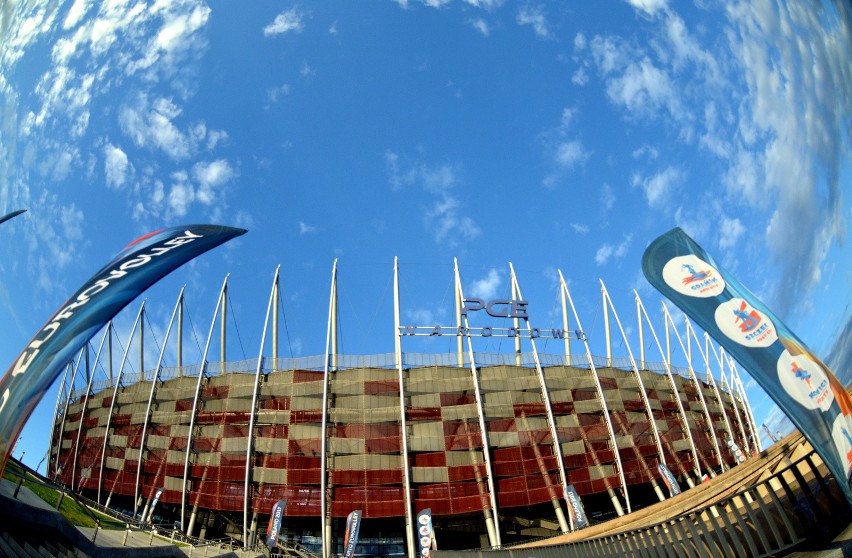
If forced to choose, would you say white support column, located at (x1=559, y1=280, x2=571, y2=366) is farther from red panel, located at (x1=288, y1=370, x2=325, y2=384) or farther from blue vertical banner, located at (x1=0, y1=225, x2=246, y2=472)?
blue vertical banner, located at (x1=0, y1=225, x2=246, y2=472)

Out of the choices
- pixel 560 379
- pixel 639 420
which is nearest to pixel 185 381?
pixel 560 379

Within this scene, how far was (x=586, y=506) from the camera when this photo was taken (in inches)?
2395

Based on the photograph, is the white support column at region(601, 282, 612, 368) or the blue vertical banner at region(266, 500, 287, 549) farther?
the white support column at region(601, 282, 612, 368)

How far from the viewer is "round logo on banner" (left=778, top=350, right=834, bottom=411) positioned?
10508 mm

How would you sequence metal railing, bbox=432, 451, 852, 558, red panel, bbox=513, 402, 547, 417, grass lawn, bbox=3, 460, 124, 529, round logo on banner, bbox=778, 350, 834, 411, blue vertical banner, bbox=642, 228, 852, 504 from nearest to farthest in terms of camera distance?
metal railing, bbox=432, 451, 852, 558, blue vertical banner, bbox=642, 228, 852, 504, round logo on banner, bbox=778, 350, 834, 411, grass lawn, bbox=3, 460, 124, 529, red panel, bbox=513, 402, 547, 417

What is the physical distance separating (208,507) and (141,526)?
3948 cm

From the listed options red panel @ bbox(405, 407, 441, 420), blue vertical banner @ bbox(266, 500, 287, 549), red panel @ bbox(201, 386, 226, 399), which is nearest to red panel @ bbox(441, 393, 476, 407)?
red panel @ bbox(405, 407, 441, 420)

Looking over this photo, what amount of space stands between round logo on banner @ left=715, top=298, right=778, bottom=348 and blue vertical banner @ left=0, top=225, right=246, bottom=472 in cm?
1627

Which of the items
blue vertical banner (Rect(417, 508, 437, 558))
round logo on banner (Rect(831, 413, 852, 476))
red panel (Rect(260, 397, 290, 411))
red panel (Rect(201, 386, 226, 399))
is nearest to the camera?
round logo on banner (Rect(831, 413, 852, 476))

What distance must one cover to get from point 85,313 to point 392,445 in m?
43.9

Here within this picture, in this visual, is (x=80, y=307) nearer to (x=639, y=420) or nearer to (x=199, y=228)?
(x=199, y=228)

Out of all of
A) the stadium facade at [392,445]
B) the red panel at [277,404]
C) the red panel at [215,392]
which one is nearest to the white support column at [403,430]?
the stadium facade at [392,445]

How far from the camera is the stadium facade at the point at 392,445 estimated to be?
55.3 meters

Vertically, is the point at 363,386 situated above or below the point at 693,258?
above
